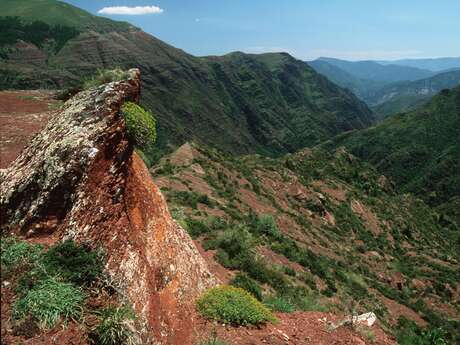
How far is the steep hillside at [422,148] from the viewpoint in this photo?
131 meters

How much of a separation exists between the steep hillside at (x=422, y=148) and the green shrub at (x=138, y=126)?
123468 millimetres

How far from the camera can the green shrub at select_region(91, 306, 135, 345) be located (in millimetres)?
6730

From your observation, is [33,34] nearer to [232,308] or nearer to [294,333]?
[232,308]

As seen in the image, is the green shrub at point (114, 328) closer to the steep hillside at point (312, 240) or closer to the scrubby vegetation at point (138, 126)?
the scrubby vegetation at point (138, 126)

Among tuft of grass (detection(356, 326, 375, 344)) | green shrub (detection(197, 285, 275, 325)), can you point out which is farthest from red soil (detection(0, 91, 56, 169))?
tuft of grass (detection(356, 326, 375, 344))

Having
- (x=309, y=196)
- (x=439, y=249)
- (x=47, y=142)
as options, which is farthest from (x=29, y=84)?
(x=47, y=142)

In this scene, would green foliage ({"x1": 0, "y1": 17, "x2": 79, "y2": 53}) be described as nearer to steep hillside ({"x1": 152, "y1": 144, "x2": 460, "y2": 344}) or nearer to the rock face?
steep hillside ({"x1": 152, "y1": 144, "x2": 460, "y2": 344})

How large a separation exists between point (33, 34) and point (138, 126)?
206863 mm

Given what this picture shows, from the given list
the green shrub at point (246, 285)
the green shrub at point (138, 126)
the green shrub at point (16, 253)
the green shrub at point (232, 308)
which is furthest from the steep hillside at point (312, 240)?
the green shrub at point (16, 253)

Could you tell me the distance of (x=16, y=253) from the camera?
696cm

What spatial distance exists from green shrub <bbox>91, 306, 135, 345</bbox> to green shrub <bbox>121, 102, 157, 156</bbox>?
3.84m

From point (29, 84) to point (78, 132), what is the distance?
4845 inches

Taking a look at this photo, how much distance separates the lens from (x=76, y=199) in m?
7.86

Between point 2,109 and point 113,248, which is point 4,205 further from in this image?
point 2,109
